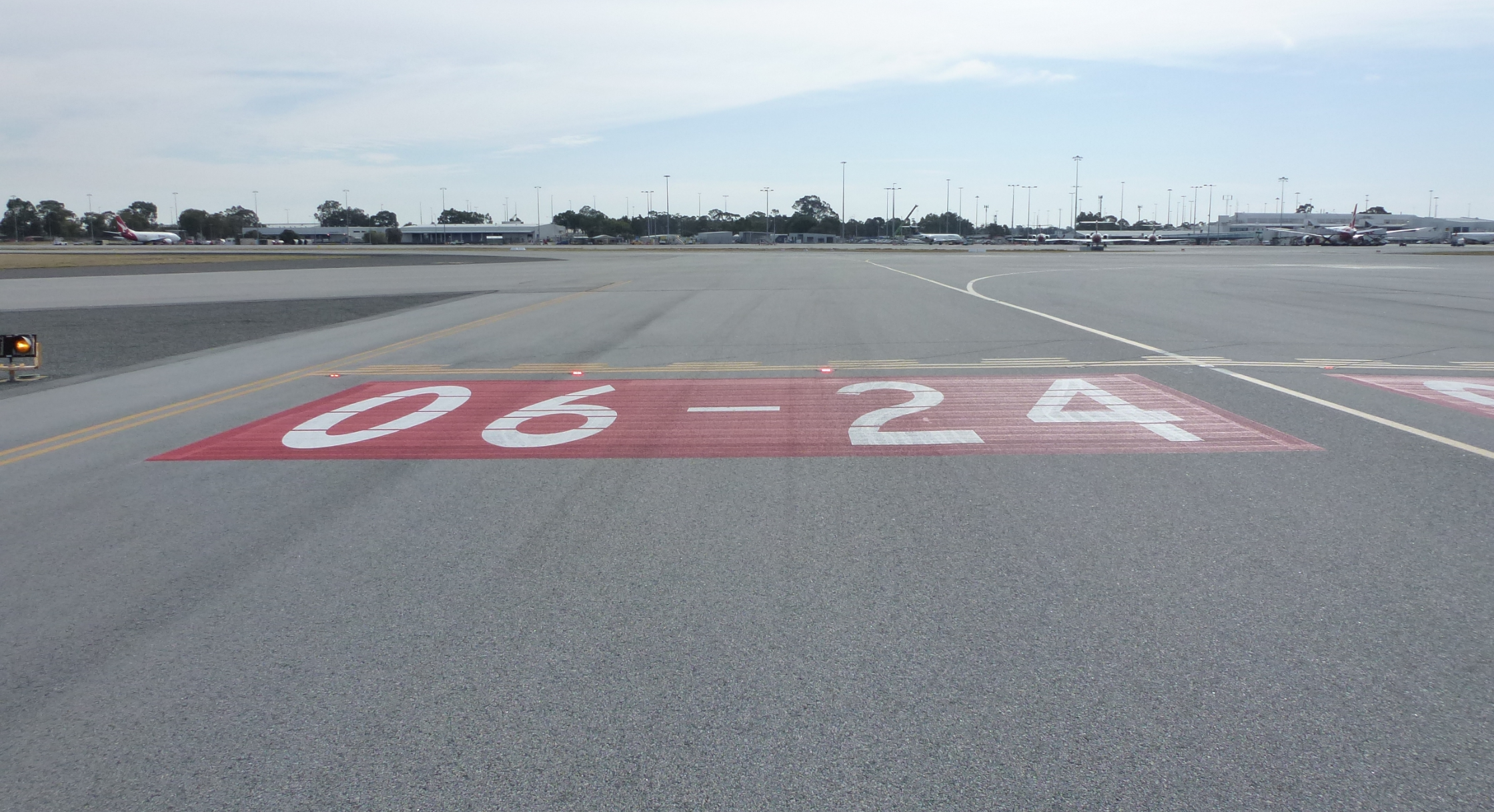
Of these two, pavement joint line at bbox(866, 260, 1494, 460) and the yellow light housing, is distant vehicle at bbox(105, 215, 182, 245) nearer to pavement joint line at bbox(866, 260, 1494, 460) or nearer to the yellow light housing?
the yellow light housing

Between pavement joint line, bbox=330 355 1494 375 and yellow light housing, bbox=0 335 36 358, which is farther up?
yellow light housing, bbox=0 335 36 358

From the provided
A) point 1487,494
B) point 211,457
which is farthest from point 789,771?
point 211,457

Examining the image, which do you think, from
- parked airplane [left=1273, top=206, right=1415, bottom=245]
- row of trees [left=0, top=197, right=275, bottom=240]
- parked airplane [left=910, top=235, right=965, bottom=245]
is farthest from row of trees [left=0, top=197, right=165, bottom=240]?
parked airplane [left=1273, top=206, right=1415, bottom=245]

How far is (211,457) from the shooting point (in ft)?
24.9

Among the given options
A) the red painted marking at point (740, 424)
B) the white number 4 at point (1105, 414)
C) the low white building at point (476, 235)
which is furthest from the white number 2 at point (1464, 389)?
the low white building at point (476, 235)

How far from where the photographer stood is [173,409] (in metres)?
9.79

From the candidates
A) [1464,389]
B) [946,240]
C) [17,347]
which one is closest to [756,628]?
[1464,389]

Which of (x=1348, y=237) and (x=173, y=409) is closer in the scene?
(x=173, y=409)

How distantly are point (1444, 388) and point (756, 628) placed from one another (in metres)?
9.07

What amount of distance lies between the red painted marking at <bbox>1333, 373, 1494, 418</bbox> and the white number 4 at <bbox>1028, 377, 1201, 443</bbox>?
2.74 meters

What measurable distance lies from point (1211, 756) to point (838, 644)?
138cm

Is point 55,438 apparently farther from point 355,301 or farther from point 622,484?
point 355,301

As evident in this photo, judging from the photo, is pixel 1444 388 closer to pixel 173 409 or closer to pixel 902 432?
pixel 902 432

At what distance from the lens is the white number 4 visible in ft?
26.3
